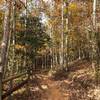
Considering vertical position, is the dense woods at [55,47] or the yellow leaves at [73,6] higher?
the yellow leaves at [73,6]

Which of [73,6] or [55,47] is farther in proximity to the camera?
[55,47]

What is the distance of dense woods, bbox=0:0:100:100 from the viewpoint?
1372 centimetres

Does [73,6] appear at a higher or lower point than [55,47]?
higher

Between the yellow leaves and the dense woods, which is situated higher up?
the yellow leaves

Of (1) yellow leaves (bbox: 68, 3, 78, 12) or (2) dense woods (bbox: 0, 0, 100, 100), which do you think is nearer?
(2) dense woods (bbox: 0, 0, 100, 100)

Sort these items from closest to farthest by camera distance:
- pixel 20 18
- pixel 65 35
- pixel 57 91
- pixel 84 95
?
1. pixel 84 95
2. pixel 57 91
3. pixel 65 35
4. pixel 20 18

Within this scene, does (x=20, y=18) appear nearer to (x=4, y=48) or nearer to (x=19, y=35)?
(x=19, y=35)

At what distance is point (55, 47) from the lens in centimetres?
4506

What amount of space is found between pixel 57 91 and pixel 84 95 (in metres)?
2.69

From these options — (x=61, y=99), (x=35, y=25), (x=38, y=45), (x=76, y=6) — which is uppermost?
(x=76, y=6)

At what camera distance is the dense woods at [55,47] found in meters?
13.7

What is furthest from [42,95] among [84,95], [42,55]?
[42,55]

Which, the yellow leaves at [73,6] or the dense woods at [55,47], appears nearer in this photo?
the dense woods at [55,47]

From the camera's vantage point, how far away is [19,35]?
27984 mm
